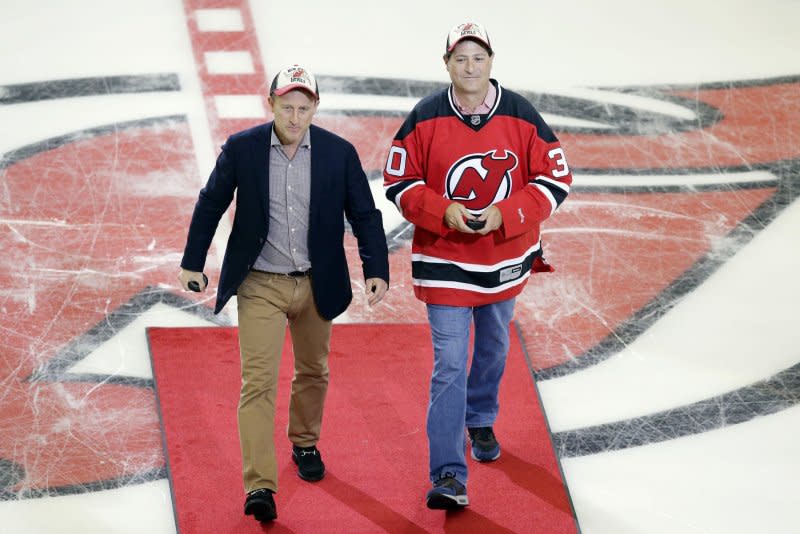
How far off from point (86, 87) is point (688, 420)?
154 inches

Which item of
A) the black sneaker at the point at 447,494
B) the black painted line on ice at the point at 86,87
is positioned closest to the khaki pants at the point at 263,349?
the black sneaker at the point at 447,494

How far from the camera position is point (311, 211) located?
4523 millimetres

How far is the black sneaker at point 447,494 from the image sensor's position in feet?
15.2

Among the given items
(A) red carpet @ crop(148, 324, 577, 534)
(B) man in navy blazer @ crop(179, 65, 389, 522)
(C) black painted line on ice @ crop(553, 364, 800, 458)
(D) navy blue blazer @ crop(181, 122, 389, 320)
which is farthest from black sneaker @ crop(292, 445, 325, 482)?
(C) black painted line on ice @ crop(553, 364, 800, 458)

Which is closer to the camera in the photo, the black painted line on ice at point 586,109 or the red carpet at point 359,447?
the red carpet at point 359,447

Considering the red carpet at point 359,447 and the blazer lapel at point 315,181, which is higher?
the blazer lapel at point 315,181

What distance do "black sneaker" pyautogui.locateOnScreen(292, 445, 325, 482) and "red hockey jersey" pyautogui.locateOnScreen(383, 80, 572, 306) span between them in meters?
0.69

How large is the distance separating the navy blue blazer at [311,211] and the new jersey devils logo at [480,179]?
0.29m

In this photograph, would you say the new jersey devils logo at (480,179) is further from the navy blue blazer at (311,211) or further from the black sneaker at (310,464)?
the black sneaker at (310,464)

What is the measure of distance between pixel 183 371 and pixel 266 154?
1.30 meters

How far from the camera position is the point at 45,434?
5.07 metres

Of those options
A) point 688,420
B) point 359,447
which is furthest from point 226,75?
point 688,420

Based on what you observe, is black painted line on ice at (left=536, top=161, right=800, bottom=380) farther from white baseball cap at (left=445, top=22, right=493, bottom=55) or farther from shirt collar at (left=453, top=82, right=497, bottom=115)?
white baseball cap at (left=445, top=22, right=493, bottom=55)

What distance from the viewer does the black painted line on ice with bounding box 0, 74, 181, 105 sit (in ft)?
24.8
